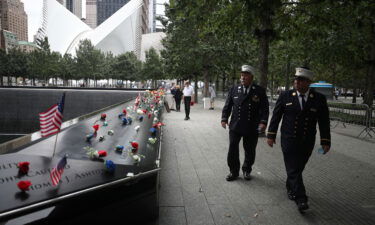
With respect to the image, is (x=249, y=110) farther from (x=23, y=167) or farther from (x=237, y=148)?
(x=23, y=167)

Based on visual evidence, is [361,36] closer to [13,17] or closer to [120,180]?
[120,180]

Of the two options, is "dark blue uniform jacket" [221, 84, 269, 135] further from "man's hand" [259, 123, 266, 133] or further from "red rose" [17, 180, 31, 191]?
"red rose" [17, 180, 31, 191]

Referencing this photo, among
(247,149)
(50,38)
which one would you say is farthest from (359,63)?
(50,38)

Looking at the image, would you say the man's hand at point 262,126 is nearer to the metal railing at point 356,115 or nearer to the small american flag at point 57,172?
the small american flag at point 57,172

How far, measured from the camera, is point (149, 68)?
62.2 metres

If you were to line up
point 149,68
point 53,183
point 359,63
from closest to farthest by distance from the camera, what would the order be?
point 53,183
point 359,63
point 149,68

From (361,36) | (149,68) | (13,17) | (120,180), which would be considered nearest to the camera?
(120,180)

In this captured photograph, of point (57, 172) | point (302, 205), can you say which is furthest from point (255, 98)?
point (57, 172)

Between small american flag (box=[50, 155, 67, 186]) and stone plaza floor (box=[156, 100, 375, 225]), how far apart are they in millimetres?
1566

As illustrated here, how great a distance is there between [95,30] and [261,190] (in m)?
113

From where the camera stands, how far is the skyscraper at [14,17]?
151750 mm

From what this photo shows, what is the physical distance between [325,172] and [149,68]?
57308 mm

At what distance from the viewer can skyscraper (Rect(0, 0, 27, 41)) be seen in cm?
15175

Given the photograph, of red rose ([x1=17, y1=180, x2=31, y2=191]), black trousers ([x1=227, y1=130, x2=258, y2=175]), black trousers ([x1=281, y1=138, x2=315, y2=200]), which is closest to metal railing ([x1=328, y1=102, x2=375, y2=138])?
black trousers ([x1=227, y1=130, x2=258, y2=175])
